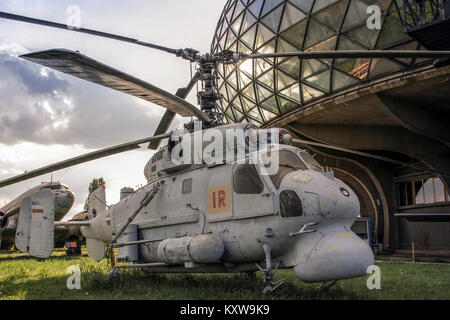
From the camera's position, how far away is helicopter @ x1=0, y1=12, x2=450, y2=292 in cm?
688

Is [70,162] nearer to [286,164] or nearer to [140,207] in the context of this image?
[140,207]

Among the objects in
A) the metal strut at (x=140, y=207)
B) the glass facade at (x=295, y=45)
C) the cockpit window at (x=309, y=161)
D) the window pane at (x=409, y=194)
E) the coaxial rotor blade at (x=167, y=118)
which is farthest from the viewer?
the window pane at (x=409, y=194)

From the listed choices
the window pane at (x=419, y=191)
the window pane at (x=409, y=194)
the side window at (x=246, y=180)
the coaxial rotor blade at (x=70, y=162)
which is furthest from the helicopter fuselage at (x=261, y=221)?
the window pane at (x=409, y=194)

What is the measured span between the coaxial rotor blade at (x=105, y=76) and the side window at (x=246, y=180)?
2122mm

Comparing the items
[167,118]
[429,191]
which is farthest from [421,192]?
[167,118]

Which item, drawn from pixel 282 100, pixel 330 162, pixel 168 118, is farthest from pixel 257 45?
pixel 168 118

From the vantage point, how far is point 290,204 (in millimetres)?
7180

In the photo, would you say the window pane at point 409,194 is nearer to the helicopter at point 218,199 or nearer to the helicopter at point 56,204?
the helicopter at point 218,199

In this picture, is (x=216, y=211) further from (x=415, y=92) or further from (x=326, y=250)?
(x=415, y=92)

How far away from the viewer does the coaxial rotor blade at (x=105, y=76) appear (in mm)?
6738

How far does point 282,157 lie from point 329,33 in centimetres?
1212

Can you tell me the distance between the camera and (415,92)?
17344 millimetres

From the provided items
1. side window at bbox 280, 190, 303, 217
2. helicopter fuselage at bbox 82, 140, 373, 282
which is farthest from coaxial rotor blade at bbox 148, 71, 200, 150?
side window at bbox 280, 190, 303, 217
